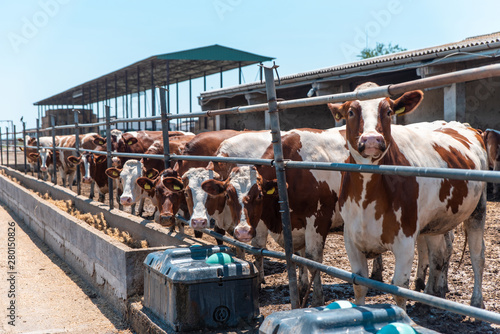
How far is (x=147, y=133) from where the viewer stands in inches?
437

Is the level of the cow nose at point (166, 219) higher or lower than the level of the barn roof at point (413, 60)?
lower

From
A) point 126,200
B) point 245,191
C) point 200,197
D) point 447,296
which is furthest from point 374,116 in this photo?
point 126,200

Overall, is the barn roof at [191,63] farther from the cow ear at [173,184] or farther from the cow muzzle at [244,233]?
the cow muzzle at [244,233]

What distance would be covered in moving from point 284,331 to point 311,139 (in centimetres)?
324

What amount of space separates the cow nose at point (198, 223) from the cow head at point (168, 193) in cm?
78

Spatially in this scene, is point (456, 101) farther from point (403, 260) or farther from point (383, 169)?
point (383, 169)

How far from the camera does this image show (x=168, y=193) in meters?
5.95

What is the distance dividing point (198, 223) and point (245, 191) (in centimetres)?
60

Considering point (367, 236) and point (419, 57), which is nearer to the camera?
point (367, 236)

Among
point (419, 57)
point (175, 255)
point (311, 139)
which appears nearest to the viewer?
point (175, 255)

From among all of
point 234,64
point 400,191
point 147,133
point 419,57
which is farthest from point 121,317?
point 234,64

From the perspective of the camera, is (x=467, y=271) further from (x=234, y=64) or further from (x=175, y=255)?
(x=234, y=64)

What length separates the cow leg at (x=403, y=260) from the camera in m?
3.48

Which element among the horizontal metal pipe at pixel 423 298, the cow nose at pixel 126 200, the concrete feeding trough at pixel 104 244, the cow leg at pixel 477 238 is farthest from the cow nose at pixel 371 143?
the cow nose at pixel 126 200
